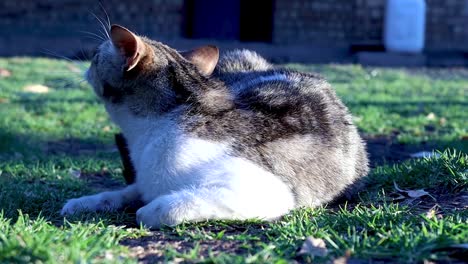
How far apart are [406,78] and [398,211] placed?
28.4 feet

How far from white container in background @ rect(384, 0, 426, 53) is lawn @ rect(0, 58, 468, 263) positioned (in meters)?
5.61

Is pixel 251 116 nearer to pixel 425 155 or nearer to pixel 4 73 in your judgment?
pixel 425 155

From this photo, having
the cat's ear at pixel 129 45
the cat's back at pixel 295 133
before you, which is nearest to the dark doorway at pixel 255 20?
the cat's back at pixel 295 133

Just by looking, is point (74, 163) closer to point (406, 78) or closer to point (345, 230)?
point (345, 230)

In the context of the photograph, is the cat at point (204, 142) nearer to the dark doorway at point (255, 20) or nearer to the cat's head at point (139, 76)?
the cat's head at point (139, 76)

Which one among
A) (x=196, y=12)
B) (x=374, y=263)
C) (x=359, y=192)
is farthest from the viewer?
(x=196, y=12)

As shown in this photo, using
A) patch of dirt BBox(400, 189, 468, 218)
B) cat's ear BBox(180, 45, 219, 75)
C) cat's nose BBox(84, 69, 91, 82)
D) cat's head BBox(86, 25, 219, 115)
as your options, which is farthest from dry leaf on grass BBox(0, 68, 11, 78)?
patch of dirt BBox(400, 189, 468, 218)

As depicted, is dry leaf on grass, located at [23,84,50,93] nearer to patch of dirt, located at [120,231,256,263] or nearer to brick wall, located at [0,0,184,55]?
brick wall, located at [0,0,184,55]

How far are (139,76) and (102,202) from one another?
2.60 ft

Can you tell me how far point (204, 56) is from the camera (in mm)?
4180

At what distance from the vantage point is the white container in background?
1433cm

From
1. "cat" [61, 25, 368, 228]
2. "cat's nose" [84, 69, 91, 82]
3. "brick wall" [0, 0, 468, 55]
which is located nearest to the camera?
"cat" [61, 25, 368, 228]

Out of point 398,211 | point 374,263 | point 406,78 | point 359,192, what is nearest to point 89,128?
point 359,192

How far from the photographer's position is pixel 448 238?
285cm
